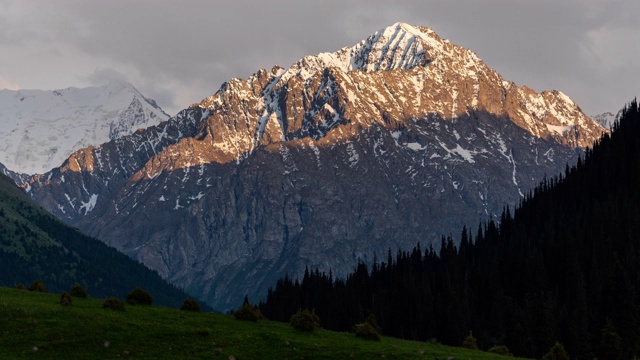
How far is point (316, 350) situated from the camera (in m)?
88.5

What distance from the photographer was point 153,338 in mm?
85812

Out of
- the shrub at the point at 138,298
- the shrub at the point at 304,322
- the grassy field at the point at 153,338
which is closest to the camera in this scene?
the grassy field at the point at 153,338

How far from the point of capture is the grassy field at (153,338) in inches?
3214

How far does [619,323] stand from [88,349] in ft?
369

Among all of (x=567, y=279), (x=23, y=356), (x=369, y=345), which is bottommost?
(x=23, y=356)

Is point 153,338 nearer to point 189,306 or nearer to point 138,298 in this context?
point 138,298

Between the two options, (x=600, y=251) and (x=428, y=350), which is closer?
(x=428, y=350)

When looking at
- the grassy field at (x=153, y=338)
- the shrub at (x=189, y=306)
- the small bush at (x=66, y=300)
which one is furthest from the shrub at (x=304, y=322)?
the small bush at (x=66, y=300)

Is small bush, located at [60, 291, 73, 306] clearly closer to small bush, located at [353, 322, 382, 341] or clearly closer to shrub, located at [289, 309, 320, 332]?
shrub, located at [289, 309, 320, 332]

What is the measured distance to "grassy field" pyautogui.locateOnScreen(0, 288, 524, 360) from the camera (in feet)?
268

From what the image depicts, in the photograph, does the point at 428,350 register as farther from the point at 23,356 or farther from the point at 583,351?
the point at 583,351

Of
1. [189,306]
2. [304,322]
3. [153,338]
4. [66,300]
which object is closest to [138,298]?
[189,306]

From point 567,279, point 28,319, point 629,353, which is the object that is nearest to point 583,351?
point 629,353

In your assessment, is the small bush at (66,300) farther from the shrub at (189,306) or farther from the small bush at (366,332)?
the small bush at (366,332)
